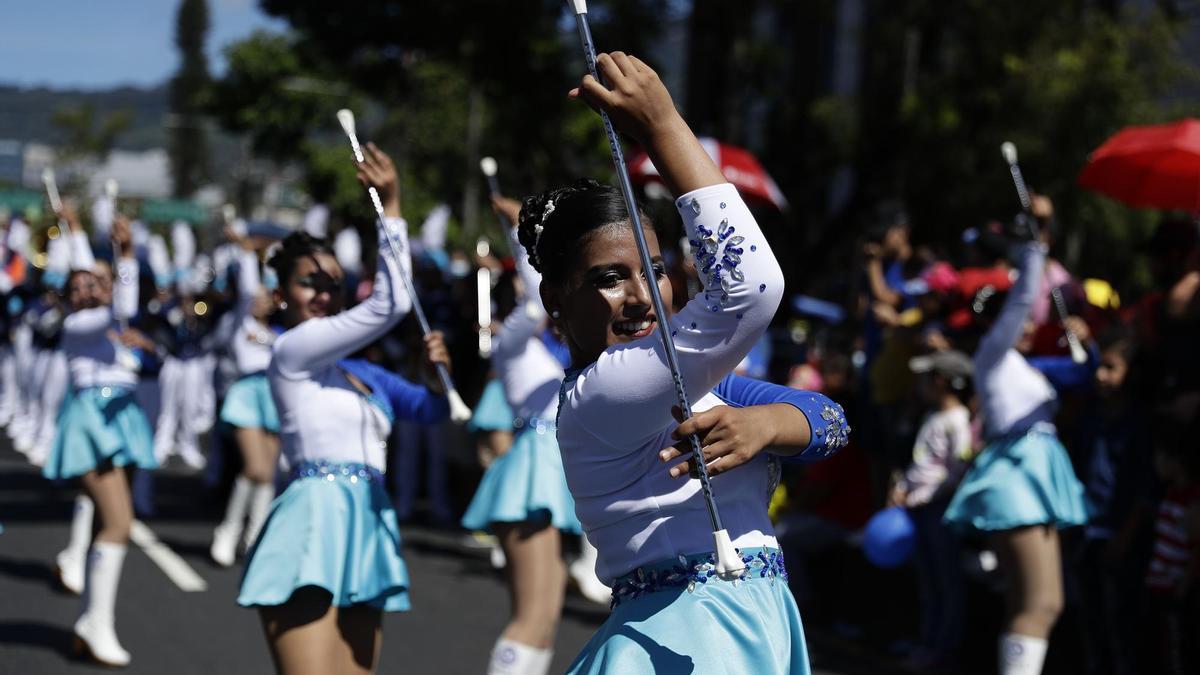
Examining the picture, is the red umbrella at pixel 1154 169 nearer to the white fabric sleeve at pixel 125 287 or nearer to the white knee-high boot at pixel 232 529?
the white fabric sleeve at pixel 125 287

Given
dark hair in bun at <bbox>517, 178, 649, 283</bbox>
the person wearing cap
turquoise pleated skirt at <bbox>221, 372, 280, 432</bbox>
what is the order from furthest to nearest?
turquoise pleated skirt at <bbox>221, 372, 280, 432</bbox>, the person wearing cap, dark hair in bun at <bbox>517, 178, 649, 283</bbox>

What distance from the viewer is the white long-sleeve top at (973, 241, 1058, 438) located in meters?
6.23

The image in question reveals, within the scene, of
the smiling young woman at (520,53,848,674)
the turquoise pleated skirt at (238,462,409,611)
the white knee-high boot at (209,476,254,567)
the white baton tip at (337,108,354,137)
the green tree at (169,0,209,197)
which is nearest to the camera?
the smiling young woman at (520,53,848,674)

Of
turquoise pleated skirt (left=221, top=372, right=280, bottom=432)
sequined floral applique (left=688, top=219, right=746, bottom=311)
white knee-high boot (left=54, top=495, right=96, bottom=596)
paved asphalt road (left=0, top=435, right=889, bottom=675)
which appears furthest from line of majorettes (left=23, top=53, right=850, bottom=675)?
turquoise pleated skirt (left=221, top=372, right=280, bottom=432)

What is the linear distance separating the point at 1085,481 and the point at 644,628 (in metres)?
5.39

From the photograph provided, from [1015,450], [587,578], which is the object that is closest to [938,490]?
[1015,450]

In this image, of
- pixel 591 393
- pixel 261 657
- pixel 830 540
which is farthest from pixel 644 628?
pixel 830 540

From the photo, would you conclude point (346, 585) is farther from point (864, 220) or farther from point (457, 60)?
point (457, 60)

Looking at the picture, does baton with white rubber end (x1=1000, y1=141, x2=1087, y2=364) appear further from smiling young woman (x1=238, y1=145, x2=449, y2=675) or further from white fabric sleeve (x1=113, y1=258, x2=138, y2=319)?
white fabric sleeve (x1=113, y1=258, x2=138, y2=319)

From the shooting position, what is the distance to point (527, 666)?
5.87 metres

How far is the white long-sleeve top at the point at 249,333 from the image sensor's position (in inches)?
407

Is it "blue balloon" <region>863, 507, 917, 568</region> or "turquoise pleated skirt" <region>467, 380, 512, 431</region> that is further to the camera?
"turquoise pleated skirt" <region>467, 380, 512, 431</region>

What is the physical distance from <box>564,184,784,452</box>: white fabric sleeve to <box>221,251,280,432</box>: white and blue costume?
23.8ft

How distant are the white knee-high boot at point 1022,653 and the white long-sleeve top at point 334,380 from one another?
2.72 meters
